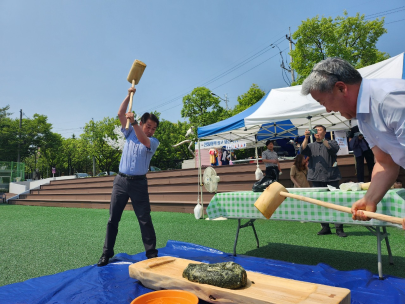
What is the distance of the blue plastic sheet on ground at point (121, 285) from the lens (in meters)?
2.32

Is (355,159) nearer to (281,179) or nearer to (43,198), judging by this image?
(281,179)

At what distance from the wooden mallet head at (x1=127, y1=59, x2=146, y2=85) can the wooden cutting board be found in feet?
7.79

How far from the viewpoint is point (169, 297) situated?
2086 millimetres

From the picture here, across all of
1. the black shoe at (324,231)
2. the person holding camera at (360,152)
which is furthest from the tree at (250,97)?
the black shoe at (324,231)

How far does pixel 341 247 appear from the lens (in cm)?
404

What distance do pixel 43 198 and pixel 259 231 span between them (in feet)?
47.4

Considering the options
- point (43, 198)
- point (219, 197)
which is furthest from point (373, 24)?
point (43, 198)

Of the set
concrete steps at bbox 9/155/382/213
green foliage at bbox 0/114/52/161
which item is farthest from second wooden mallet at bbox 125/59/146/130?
green foliage at bbox 0/114/52/161

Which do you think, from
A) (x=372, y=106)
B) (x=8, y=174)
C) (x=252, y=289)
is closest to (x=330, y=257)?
(x=252, y=289)

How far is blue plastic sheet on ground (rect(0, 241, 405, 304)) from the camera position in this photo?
2318 millimetres

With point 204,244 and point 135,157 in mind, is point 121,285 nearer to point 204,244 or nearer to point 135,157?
point 135,157

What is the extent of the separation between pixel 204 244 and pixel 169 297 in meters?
2.57

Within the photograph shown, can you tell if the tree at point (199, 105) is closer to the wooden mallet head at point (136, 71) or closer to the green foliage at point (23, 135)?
the green foliage at point (23, 135)

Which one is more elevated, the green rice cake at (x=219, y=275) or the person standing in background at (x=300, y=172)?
the person standing in background at (x=300, y=172)
